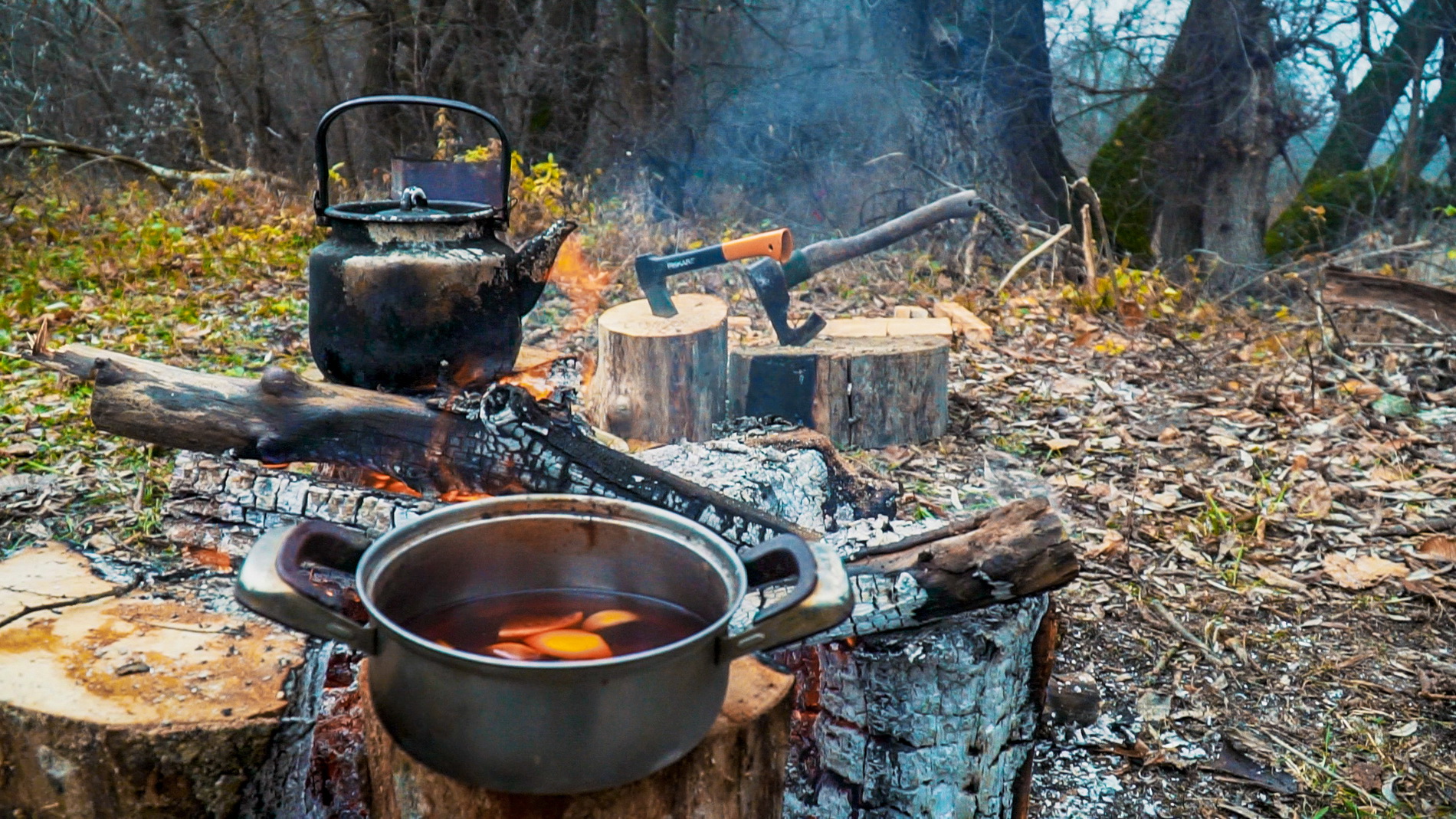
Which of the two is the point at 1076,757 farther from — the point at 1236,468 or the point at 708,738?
the point at 1236,468

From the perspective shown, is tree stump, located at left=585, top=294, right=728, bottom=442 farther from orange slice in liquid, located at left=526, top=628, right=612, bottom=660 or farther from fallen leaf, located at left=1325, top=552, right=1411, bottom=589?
orange slice in liquid, located at left=526, top=628, right=612, bottom=660

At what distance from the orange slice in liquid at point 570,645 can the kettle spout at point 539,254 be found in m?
1.61

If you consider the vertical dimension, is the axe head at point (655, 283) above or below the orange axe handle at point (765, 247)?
below

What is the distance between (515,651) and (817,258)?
400cm

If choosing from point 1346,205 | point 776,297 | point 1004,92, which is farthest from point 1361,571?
point 1004,92

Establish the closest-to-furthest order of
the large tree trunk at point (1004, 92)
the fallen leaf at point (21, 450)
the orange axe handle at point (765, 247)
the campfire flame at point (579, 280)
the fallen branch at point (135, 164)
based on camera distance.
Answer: the fallen leaf at point (21, 450)
the orange axe handle at point (765, 247)
the campfire flame at point (579, 280)
the fallen branch at point (135, 164)
the large tree trunk at point (1004, 92)

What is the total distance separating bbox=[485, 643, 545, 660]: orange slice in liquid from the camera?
1.45 m

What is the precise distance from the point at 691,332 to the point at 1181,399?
8.68 ft

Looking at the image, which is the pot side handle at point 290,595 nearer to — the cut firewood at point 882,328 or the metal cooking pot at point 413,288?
the metal cooking pot at point 413,288

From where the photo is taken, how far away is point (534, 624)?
1615mm

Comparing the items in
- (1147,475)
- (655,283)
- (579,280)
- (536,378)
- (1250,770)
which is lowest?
(1250,770)

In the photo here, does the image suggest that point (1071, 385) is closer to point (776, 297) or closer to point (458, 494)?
point (776, 297)

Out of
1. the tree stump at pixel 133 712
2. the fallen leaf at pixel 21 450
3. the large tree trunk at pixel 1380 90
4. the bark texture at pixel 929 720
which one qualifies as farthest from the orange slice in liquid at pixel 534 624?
the large tree trunk at pixel 1380 90

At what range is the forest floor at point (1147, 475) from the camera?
109 inches
